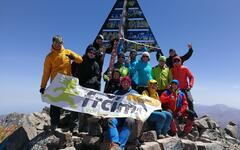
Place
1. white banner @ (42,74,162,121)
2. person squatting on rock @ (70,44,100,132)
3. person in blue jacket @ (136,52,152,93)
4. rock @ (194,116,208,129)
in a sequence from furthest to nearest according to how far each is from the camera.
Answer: rock @ (194,116,208,129) → person in blue jacket @ (136,52,152,93) → person squatting on rock @ (70,44,100,132) → white banner @ (42,74,162,121)

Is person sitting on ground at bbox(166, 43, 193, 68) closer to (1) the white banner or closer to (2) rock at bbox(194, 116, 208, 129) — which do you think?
(2) rock at bbox(194, 116, 208, 129)

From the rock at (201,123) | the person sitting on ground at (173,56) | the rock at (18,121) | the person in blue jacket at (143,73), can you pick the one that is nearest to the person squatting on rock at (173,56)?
the person sitting on ground at (173,56)

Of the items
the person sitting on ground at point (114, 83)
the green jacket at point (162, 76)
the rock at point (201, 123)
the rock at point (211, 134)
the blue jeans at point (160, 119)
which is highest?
the green jacket at point (162, 76)

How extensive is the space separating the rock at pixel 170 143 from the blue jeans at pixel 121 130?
1468mm

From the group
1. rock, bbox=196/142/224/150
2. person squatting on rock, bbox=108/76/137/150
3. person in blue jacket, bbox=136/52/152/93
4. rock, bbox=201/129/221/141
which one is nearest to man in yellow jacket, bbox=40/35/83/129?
person squatting on rock, bbox=108/76/137/150

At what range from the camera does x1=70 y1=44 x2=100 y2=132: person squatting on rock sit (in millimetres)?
10281

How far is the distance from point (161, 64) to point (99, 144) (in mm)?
4978

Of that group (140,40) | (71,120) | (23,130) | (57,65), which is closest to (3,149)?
(23,130)

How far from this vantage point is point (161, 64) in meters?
12.7

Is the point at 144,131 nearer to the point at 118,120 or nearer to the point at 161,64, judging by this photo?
the point at 118,120

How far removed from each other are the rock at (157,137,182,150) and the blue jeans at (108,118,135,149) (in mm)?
1468

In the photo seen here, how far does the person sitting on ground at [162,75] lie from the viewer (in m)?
12.6

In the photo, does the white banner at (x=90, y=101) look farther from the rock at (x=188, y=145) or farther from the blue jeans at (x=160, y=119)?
the rock at (x=188, y=145)

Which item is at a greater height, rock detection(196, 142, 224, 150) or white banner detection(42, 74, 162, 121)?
white banner detection(42, 74, 162, 121)
